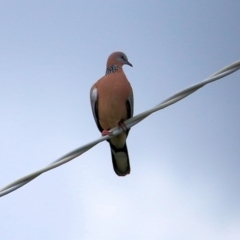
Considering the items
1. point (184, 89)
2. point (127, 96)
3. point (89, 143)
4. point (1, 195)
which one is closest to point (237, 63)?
point (184, 89)

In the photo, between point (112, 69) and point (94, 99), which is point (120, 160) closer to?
point (94, 99)

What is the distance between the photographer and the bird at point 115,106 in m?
5.02

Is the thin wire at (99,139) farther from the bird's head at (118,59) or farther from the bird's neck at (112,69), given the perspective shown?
the bird's head at (118,59)

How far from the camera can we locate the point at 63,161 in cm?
308

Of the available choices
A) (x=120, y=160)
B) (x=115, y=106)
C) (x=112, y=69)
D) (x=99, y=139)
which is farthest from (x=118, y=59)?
(x=99, y=139)

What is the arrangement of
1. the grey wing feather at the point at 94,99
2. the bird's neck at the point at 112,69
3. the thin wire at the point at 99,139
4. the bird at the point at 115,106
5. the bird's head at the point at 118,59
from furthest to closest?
the bird's head at the point at 118,59 → the bird's neck at the point at 112,69 → the grey wing feather at the point at 94,99 → the bird at the point at 115,106 → the thin wire at the point at 99,139

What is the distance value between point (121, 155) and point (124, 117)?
0.61 metres

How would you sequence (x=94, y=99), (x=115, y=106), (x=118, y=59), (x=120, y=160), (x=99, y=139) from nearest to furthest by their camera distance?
1. (x=99, y=139)
2. (x=115, y=106)
3. (x=94, y=99)
4. (x=120, y=160)
5. (x=118, y=59)

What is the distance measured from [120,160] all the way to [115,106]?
2.44 feet

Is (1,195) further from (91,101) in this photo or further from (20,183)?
(91,101)

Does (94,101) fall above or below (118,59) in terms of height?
below

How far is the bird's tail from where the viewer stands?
18.0 feet

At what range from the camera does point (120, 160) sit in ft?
18.1

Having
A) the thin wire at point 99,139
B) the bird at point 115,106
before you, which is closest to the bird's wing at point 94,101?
the bird at point 115,106
